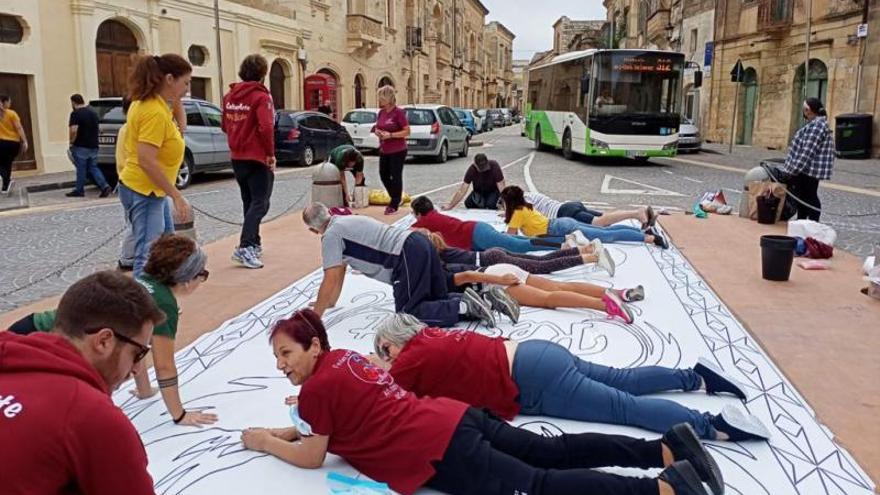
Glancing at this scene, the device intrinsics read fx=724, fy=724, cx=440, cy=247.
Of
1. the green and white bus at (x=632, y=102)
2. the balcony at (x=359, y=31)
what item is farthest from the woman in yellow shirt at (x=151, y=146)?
the balcony at (x=359, y=31)

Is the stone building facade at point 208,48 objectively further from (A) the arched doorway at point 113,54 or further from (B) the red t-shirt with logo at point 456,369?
(B) the red t-shirt with logo at point 456,369

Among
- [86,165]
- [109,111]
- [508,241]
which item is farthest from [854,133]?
[86,165]

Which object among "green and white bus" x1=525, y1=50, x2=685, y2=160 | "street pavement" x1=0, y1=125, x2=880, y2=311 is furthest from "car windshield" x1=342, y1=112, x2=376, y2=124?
"green and white bus" x1=525, y1=50, x2=685, y2=160

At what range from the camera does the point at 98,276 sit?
5.87 ft

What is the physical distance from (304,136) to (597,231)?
40.3 feet

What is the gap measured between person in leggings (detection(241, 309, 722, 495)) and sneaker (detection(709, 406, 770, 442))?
24.1 inches

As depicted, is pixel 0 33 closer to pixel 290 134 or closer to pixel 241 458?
pixel 290 134

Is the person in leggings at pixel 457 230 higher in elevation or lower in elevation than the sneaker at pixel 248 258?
higher

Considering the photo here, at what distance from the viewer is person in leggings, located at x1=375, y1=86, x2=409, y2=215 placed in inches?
382

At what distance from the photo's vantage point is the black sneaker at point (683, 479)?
2.43 m

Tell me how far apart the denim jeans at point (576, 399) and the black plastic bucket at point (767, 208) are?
273 inches

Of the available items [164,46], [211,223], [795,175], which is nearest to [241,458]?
[211,223]

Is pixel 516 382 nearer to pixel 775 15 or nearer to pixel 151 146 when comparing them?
pixel 151 146

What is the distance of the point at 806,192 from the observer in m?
9.16
